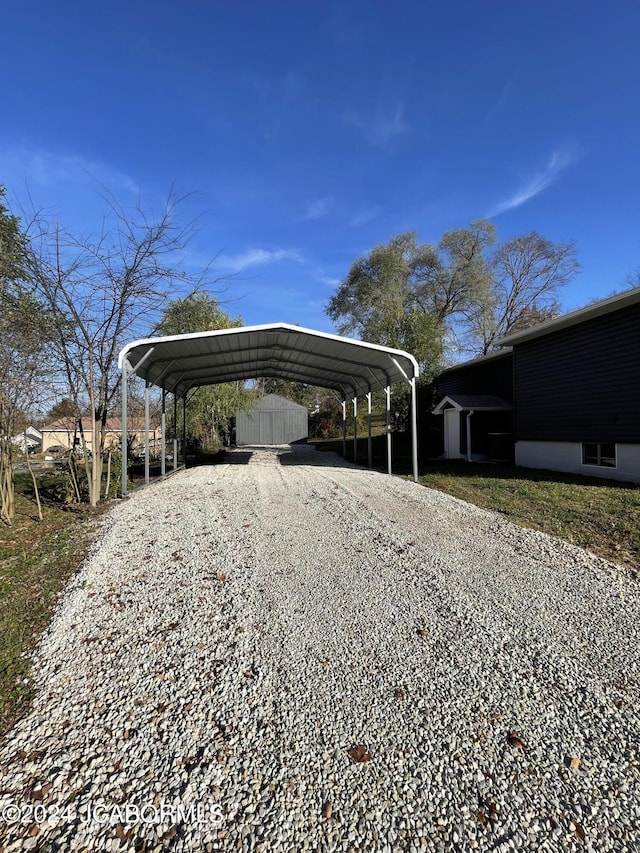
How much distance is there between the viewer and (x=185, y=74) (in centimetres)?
786

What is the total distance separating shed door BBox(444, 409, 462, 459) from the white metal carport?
13.0ft

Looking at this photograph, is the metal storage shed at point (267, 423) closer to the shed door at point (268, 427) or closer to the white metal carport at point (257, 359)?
the shed door at point (268, 427)

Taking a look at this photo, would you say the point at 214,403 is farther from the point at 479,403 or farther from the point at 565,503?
the point at 565,503

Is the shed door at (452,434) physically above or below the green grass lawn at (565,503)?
above

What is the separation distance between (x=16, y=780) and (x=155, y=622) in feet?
4.35

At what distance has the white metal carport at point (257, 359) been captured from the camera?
27.3 ft

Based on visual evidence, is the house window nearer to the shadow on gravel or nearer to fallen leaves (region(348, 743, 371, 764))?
the shadow on gravel

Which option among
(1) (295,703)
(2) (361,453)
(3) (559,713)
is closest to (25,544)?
(1) (295,703)

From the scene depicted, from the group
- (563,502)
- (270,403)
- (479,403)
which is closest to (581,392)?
(479,403)

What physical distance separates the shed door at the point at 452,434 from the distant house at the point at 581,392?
1.11m

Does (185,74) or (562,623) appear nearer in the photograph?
(562,623)

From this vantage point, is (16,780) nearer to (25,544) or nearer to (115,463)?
(25,544)

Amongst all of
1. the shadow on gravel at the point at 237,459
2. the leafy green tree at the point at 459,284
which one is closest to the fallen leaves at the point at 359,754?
the shadow on gravel at the point at 237,459

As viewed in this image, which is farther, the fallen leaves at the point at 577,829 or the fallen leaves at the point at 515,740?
the fallen leaves at the point at 515,740
